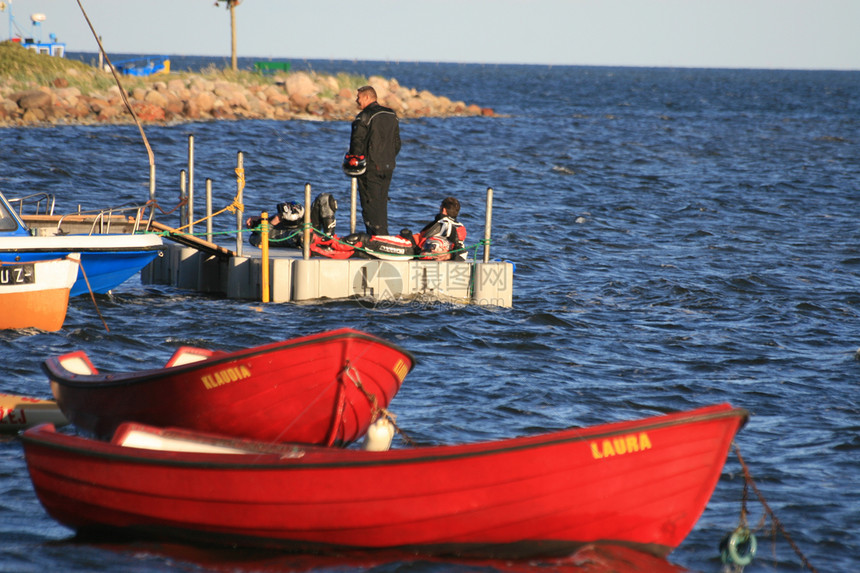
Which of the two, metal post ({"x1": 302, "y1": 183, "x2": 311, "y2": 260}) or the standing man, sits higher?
the standing man

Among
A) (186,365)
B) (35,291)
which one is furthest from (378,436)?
(35,291)

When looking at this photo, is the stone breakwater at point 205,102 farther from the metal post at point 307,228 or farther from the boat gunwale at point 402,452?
the boat gunwale at point 402,452

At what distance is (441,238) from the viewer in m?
14.6

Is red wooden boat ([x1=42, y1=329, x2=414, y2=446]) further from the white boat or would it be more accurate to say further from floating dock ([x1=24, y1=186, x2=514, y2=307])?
floating dock ([x1=24, y1=186, x2=514, y2=307])

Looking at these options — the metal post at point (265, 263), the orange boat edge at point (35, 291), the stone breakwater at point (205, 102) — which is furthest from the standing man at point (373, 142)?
the stone breakwater at point (205, 102)

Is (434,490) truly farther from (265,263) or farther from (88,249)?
(88,249)

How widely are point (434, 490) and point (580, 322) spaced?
857cm

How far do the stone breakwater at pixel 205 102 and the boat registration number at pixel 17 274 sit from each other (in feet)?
101

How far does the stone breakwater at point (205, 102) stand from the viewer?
42.4 meters

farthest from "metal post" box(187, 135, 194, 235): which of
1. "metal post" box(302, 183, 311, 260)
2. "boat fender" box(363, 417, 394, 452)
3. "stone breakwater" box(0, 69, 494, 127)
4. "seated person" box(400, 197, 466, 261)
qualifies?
"stone breakwater" box(0, 69, 494, 127)

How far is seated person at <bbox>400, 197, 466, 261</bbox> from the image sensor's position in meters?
14.6

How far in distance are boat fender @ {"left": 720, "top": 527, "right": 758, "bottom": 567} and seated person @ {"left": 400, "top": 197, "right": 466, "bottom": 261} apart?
27.2ft

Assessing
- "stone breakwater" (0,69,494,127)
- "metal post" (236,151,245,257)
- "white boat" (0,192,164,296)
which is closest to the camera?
"white boat" (0,192,164,296)

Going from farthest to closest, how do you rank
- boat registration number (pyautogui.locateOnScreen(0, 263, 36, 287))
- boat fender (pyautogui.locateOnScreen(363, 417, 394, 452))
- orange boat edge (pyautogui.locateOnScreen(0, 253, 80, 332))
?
orange boat edge (pyautogui.locateOnScreen(0, 253, 80, 332)) < boat registration number (pyautogui.locateOnScreen(0, 263, 36, 287)) < boat fender (pyautogui.locateOnScreen(363, 417, 394, 452))
